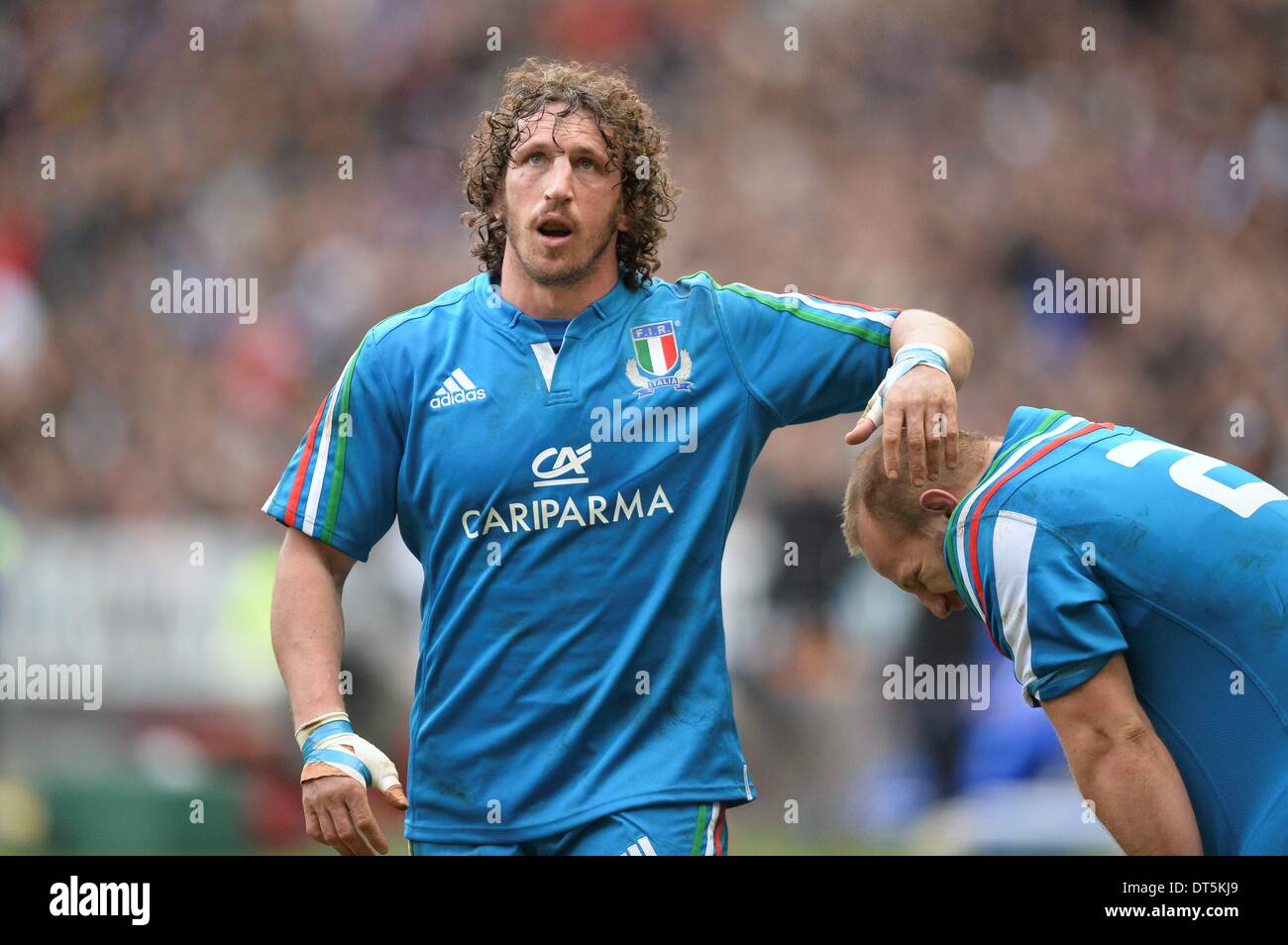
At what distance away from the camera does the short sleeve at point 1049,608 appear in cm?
338

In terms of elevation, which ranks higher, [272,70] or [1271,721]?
[272,70]

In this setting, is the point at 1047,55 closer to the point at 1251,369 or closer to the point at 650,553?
the point at 1251,369

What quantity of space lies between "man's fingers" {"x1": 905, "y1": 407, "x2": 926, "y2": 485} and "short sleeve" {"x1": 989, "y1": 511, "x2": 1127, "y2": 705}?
225 mm

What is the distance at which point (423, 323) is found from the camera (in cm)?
428

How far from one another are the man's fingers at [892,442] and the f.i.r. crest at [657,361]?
2.13 ft

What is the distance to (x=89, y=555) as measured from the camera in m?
9.79

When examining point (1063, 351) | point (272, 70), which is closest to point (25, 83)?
point (272, 70)

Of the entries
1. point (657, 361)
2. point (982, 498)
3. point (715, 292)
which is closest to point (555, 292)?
point (657, 361)

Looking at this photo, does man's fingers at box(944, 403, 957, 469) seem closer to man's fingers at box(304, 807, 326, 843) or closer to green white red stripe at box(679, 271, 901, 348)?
green white red stripe at box(679, 271, 901, 348)

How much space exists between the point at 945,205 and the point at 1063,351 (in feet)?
4.36

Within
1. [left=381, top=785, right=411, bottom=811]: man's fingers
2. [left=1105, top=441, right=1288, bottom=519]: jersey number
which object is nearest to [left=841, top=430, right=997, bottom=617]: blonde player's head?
[left=1105, top=441, right=1288, bottom=519]: jersey number

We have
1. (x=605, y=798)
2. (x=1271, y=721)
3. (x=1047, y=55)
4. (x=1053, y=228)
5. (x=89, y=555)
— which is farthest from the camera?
(x=1047, y=55)

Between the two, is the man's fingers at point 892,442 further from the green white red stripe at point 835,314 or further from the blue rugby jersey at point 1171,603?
the green white red stripe at point 835,314

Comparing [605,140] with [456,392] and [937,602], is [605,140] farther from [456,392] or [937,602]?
[937,602]
